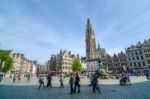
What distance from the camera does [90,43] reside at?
127 m

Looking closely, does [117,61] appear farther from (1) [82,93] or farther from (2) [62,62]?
(1) [82,93]

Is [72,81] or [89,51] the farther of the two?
[89,51]

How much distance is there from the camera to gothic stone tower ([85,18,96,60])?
12194 cm

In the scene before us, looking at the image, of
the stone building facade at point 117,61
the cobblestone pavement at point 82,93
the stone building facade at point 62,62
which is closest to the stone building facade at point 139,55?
the stone building facade at point 117,61

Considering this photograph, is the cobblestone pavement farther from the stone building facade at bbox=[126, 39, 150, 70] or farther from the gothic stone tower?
the gothic stone tower

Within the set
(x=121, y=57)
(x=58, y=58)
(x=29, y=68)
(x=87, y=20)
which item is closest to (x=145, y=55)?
(x=121, y=57)

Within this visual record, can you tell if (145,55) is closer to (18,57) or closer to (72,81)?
(72,81)

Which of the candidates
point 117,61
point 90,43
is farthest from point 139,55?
point 90,43

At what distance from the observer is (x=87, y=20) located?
473 feet

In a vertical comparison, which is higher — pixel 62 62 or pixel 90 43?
pixel 90 43

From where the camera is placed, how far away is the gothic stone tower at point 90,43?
121938 millimetres

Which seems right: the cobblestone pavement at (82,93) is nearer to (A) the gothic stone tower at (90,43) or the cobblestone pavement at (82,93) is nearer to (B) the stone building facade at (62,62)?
(B) the stone building facade at (62,62)

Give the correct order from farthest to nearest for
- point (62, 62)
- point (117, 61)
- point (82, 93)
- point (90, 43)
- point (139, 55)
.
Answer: point (90, 43)
point (62, 62)
point (117, 61)
point (139, 55)
point (82, 93)

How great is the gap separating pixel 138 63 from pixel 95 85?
5935 centimetres
